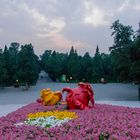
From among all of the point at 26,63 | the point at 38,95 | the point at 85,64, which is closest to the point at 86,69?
the point at 85,64

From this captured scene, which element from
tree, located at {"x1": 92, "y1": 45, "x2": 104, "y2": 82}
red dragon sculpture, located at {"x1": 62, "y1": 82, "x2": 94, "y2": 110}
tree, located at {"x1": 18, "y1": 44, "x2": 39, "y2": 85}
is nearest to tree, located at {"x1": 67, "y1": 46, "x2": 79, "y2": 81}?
tree, located at {"x1": 92, "y1": 45, "x2": 104, "y2": 82}

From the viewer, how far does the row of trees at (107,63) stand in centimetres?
2147

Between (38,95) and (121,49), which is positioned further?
(38,95)

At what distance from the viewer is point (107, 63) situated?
170 ft

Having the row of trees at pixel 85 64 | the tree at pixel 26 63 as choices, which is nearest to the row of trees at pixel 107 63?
the row of trees at pixel 85 64

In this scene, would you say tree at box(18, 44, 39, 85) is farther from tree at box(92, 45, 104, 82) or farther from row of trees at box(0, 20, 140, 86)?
tree at box(92, 45, 104, 82)

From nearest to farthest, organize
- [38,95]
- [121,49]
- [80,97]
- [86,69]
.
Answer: [80,97], [121,49], [38,95], [86,69]

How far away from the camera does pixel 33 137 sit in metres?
5.44

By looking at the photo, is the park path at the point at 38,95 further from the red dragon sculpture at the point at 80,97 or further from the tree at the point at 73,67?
the tree at the point at 73,67

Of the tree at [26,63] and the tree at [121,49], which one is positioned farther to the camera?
the tree at [26,63]

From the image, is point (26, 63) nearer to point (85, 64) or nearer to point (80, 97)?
point (85, 64)

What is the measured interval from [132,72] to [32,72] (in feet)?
48.1

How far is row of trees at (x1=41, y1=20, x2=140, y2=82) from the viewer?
70.4 ft

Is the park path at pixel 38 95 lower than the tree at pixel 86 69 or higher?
lower
